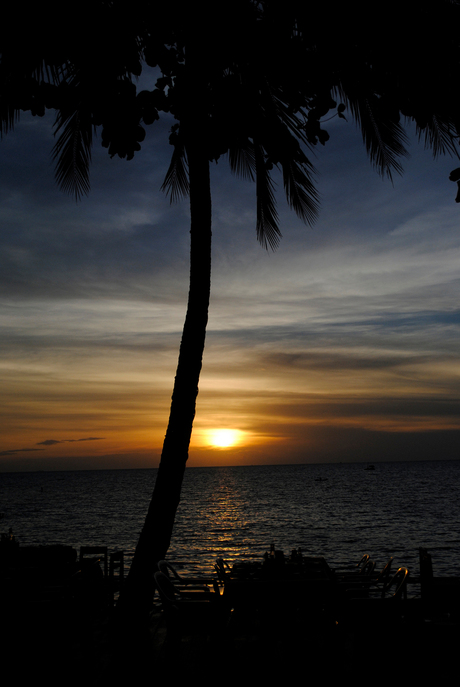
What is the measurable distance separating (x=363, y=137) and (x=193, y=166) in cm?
299

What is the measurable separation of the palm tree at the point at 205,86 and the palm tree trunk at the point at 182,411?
1 centimetres

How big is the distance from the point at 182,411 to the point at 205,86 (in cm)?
428

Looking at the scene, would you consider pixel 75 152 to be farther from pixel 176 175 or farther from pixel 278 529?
pixel 278 529

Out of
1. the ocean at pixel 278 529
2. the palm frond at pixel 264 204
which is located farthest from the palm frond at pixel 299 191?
the ocean at pixel 278 529

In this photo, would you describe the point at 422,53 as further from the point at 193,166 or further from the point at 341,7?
the point at 193,166

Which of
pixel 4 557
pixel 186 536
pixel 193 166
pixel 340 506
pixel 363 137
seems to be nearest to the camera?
pixel 193 166

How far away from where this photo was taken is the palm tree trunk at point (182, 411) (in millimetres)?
6254

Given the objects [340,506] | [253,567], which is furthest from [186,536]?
[253,567]

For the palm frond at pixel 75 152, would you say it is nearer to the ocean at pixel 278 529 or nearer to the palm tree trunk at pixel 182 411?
the palm tree trunk at pixel 182 411

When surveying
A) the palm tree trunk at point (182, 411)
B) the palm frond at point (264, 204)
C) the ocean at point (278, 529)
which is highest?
the palm frond at point (264, 204)

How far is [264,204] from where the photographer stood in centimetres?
891

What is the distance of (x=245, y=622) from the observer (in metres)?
7.38

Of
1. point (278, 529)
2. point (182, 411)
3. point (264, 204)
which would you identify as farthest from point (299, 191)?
point (278, 529)

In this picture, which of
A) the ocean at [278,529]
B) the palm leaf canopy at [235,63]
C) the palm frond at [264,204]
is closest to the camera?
the palm leaf canopy at [235,63]
